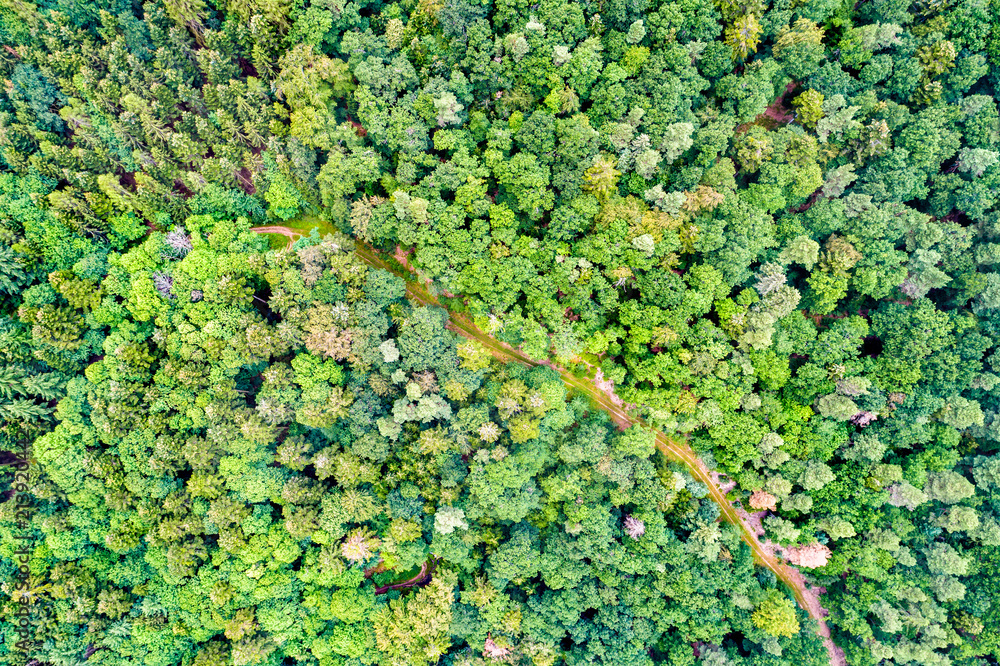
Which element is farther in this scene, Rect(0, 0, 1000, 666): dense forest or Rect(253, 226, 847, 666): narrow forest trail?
Rect(253, 226, 847, 666): narrow forest trail

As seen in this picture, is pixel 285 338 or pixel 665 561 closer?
pixel 285 338

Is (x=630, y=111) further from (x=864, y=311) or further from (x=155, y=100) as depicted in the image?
(x=155, y=100)

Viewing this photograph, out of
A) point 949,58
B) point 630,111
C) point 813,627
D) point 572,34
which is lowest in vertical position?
point 813,627

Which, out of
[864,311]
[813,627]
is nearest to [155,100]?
[864,311]

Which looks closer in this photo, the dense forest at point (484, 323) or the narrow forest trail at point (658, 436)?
the dense forest at point (484, 323)
